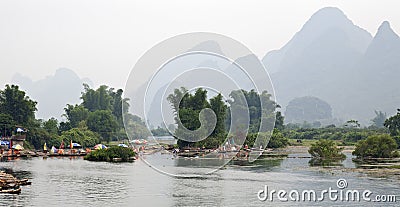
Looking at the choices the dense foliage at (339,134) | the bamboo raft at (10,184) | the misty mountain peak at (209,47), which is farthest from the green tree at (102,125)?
the misty mountain peak at (209,47)

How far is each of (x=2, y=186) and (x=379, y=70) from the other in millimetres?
184141

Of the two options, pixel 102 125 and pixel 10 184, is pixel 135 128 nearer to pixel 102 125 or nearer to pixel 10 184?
pixel 10 184

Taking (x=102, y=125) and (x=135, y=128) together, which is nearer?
(x=135, y=128)

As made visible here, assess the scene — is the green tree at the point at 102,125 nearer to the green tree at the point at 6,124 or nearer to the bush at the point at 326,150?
the green tree at the point at 6,124

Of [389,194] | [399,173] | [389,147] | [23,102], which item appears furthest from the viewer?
[23,102]

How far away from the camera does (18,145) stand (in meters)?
46.4

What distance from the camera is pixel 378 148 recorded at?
140 ft

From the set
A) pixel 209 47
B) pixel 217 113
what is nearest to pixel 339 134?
pixel 217 113

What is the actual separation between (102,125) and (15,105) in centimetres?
1435

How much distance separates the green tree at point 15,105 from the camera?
54.8 meters

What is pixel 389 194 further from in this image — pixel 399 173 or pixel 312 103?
pixel 312 103

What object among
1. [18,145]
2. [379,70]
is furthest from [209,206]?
[379,70]
